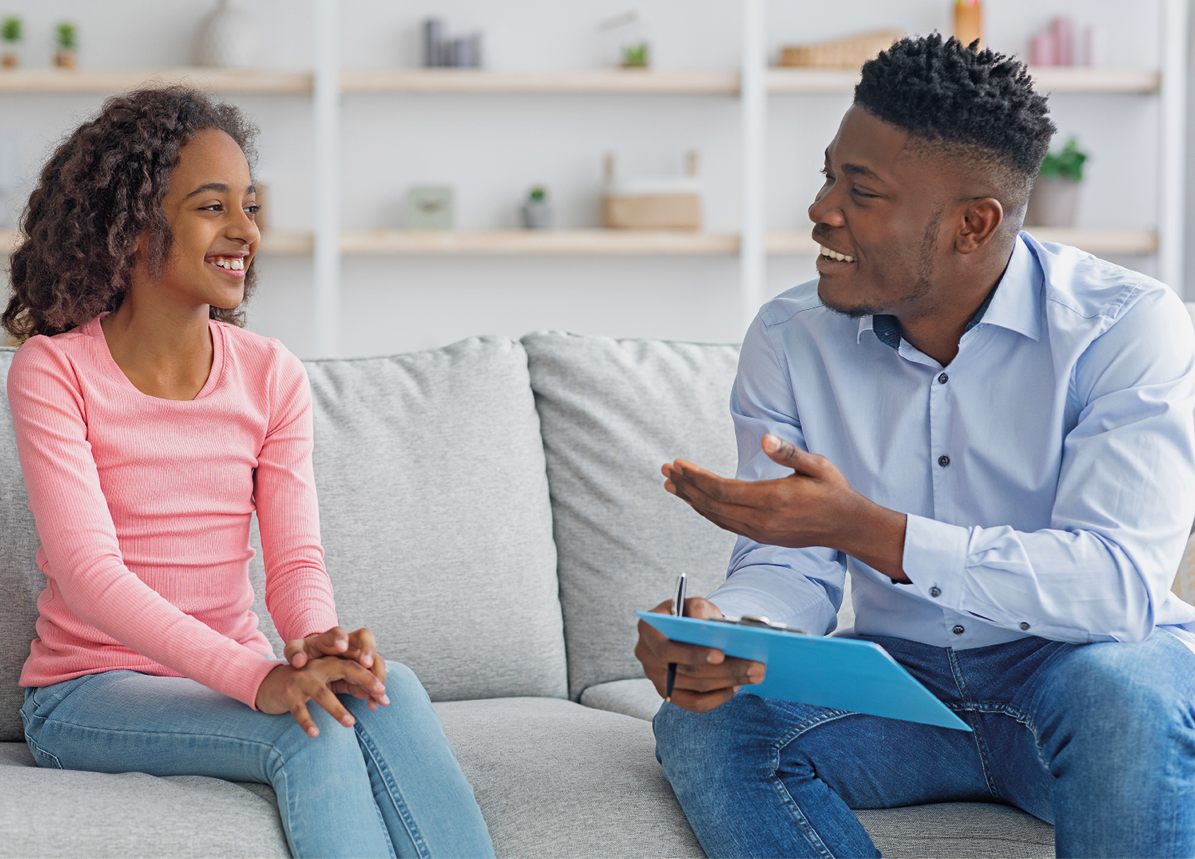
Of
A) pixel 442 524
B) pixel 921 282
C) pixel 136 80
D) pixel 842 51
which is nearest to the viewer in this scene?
pixel 921 282

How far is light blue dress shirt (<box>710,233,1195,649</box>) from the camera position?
1155 millimetres

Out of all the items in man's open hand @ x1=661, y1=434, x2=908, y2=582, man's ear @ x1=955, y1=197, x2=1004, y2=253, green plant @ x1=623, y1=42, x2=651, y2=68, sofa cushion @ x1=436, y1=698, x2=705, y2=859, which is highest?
green plant @ x1=623, y1=42, x2=651, y2=68

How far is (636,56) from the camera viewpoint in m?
3.94

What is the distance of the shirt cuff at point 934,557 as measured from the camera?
1.16 metres

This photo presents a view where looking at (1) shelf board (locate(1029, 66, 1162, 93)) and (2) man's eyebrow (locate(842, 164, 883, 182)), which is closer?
(2) man's eyebrow (locate(842, 164, 883, 182))

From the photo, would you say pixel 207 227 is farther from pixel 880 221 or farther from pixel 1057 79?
pixel 1057 79

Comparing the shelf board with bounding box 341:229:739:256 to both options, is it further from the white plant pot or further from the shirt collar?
the shirt collar

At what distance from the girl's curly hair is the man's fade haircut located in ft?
2.74

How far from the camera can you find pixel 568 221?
4188 mm

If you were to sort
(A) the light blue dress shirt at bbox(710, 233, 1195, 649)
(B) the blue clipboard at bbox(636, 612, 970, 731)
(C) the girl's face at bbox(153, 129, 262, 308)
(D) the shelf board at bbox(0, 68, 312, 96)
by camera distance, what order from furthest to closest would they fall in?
(D) the shelf board at bbox(0, 68, 312, 96) < (C) the girl's face at bbox(153, 129, 262, 308) < (A) the light blue dress shirt at bbox(710, 233, 1195, 649) < (B) the blue clipboard at bbox(636, 612, 970, 731)

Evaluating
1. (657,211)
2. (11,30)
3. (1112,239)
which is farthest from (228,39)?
(1112,239)

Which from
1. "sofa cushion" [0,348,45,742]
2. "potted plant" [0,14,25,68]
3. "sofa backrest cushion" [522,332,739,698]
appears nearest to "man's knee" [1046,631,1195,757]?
"sofa backrest cushion" [522,332,739,698]

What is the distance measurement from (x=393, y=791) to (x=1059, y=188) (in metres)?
3.45

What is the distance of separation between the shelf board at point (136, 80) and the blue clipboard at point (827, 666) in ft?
10.3
